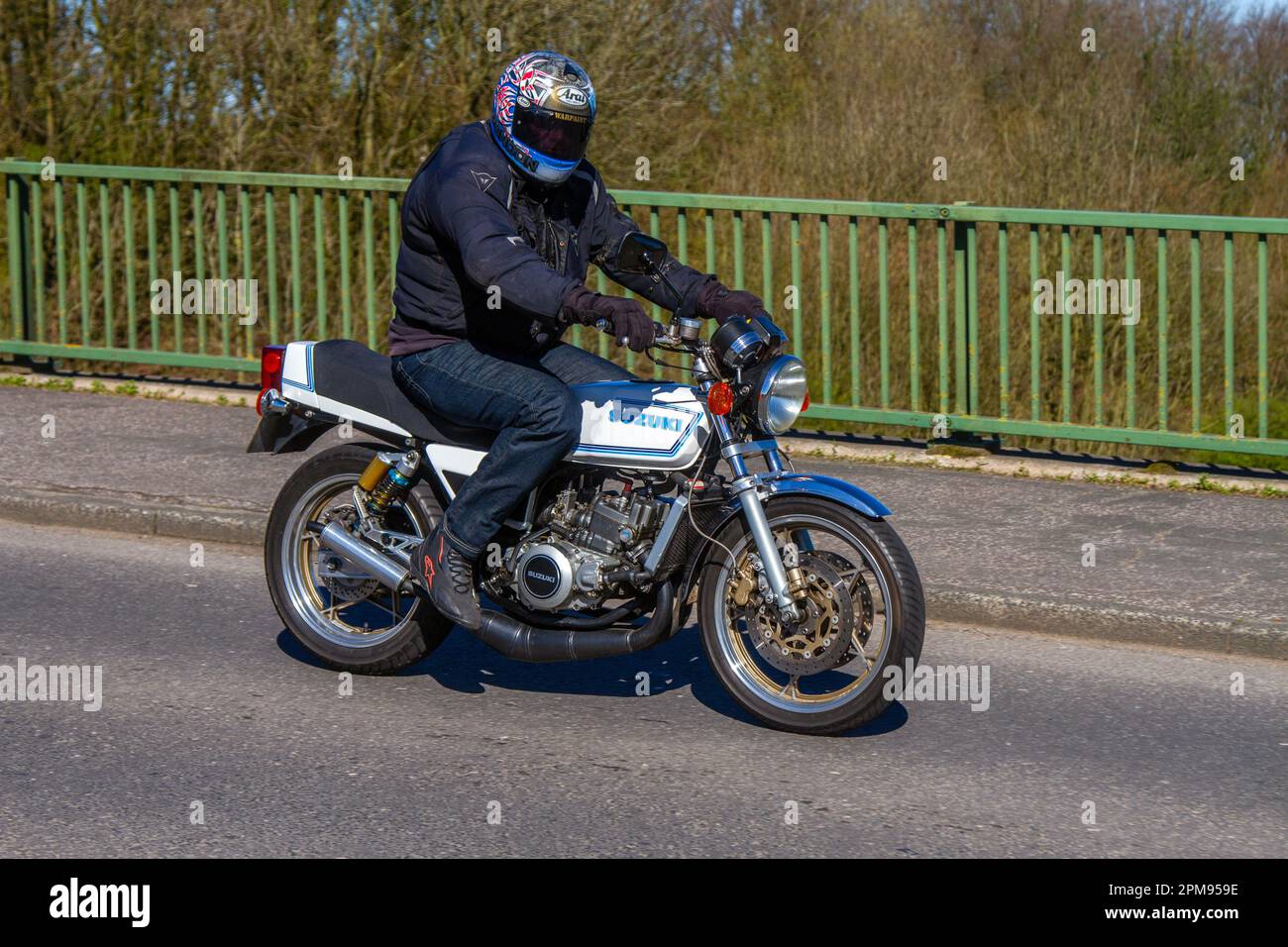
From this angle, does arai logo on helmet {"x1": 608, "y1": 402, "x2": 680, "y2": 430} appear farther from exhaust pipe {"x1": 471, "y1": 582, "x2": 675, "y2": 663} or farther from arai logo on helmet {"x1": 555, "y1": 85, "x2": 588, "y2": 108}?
arai logo on helmet {"x1": 555, "y1": 85, "x2": 588, "y2": 108}

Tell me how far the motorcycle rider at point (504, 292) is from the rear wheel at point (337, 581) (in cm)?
29

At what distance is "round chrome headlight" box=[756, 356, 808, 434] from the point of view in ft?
17.2

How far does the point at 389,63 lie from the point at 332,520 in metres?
9.50

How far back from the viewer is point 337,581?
20.3 ft

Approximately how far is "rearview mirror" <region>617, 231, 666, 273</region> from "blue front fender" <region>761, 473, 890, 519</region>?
0.75 m

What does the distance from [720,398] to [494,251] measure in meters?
0.80

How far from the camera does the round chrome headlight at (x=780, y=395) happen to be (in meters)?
5.23

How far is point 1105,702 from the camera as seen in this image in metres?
5.94
